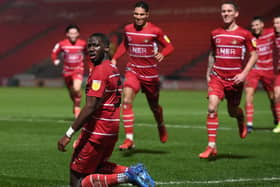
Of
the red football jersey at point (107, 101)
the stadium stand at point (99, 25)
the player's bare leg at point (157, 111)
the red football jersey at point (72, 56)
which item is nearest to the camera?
the red football jersey at point (107, 101)

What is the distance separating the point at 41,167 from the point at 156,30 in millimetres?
3731

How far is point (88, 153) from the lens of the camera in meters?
7.07

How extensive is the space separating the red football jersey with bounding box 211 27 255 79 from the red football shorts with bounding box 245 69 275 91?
16.5 feet

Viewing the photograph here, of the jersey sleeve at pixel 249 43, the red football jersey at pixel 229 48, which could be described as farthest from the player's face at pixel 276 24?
the jersey sleeve at pixel 249 43

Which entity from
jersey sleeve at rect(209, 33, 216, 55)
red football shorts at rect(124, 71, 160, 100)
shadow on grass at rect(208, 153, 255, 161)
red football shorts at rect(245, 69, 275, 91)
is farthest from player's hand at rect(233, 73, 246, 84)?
red football shorts at rect(245, 69, 275, 91)

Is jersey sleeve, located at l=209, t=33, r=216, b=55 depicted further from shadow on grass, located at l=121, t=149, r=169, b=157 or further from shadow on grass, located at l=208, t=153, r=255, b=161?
shadow on grass, located at l=121, t=149, r=169, b=157

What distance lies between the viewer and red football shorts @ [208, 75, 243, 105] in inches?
462

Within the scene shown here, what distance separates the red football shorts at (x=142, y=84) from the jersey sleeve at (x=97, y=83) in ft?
17.8

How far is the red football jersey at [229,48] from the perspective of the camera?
38.4 feet

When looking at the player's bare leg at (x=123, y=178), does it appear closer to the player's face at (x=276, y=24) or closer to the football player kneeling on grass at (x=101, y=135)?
the football player kneeling on grass at (x=101, y=135)

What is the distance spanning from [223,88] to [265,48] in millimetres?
5437

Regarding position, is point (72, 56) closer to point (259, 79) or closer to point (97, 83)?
point (259, 79)

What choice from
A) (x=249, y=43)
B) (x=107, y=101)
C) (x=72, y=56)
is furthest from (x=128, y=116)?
(x=72, y=56)

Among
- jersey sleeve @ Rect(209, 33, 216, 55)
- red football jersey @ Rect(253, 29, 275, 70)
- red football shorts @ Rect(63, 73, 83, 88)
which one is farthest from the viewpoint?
red football shorts @ Rect(63, 73, 83, 88)
